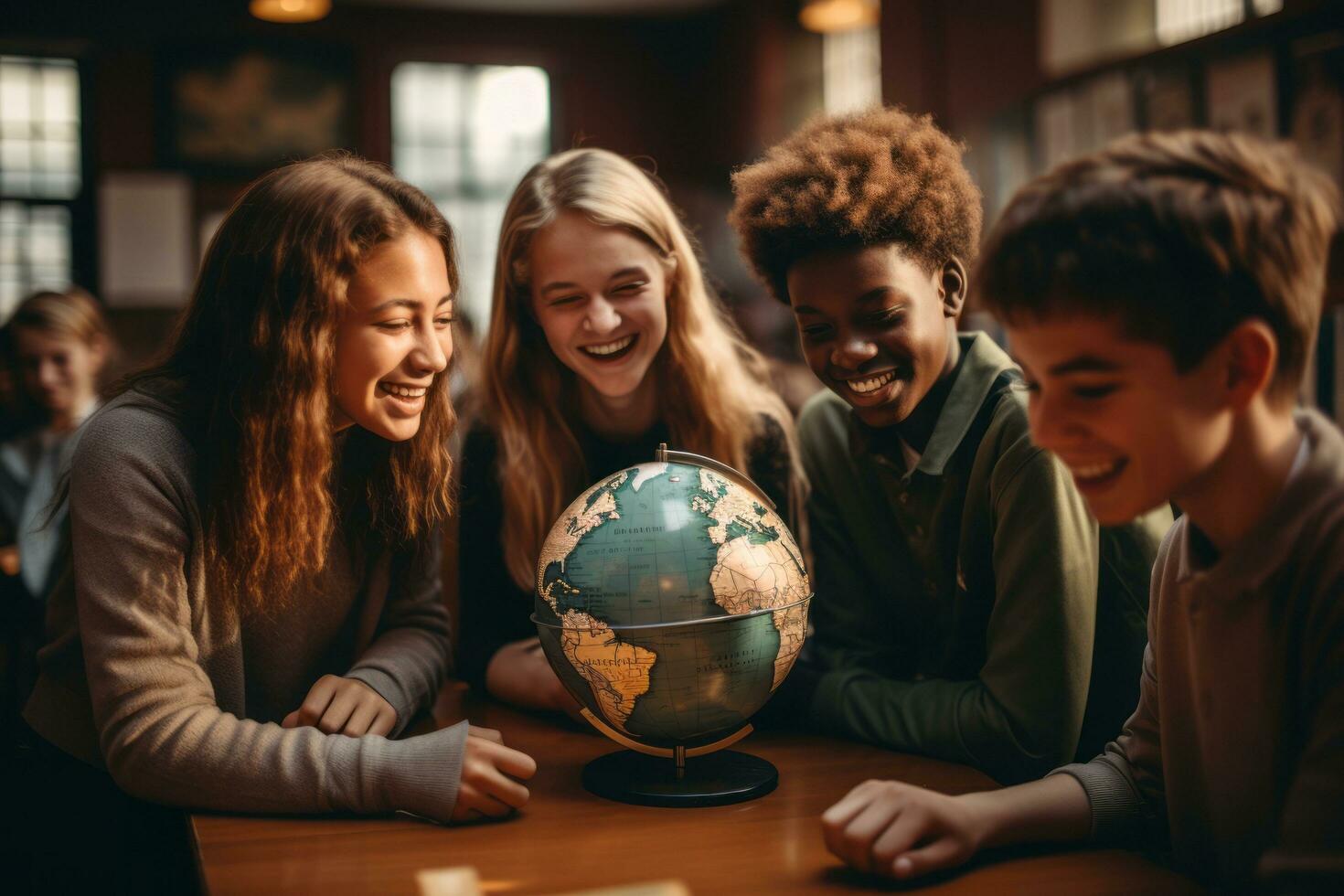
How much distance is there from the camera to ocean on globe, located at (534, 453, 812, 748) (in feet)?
5.16

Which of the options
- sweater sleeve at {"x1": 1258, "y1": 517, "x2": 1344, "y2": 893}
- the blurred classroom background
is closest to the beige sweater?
sweater sleeve at {"x1": 1258, "y1": 517, "x2": 1344, "y2": 893}

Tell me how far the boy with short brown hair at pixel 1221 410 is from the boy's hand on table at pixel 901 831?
26 millimetres

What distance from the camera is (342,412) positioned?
1.92m

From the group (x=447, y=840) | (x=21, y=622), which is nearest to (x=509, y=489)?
(x=447, y=840)

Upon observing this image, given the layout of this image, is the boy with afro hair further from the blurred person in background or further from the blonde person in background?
the blurred person in background

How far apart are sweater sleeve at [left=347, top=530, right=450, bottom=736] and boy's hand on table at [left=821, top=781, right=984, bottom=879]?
83 centimetres

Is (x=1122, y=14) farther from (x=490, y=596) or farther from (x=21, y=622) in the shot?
(x=21, y=622)

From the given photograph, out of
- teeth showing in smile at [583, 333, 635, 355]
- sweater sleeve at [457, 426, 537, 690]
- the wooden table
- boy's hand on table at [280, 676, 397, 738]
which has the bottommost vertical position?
the wooden table

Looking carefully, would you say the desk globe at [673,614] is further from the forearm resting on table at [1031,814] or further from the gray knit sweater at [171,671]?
the forearm resting on table at [1031,814]

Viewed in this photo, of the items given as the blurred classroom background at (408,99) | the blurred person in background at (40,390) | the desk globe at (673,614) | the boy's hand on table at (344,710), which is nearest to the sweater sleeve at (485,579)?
the boy's hand on table at (344,710)

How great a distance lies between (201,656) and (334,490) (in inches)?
14.1

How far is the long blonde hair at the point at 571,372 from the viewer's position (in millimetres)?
2334

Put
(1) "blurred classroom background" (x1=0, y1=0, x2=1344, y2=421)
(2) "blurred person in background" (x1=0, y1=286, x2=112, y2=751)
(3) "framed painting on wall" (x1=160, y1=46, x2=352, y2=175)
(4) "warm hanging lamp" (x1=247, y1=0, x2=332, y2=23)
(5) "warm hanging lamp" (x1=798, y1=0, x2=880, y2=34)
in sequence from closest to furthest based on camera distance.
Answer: (2) "blurred person in background" (x1=0, y1=286, x2=112, y2=751), (5) "warm hanging lamp" (x1=798, y1=0, x2=880, y2=34), (4) "warm hanging lamp" (x1=247, y1=0, x2=332, y2=23), (1) "blurred classroom background" (x1=0, y1=0, x2=1344, y2=421), (3) "framed painting on wall" (x1=160, y1=46, x2=352, y2=175)

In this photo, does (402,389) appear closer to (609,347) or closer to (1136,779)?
(609,347)
